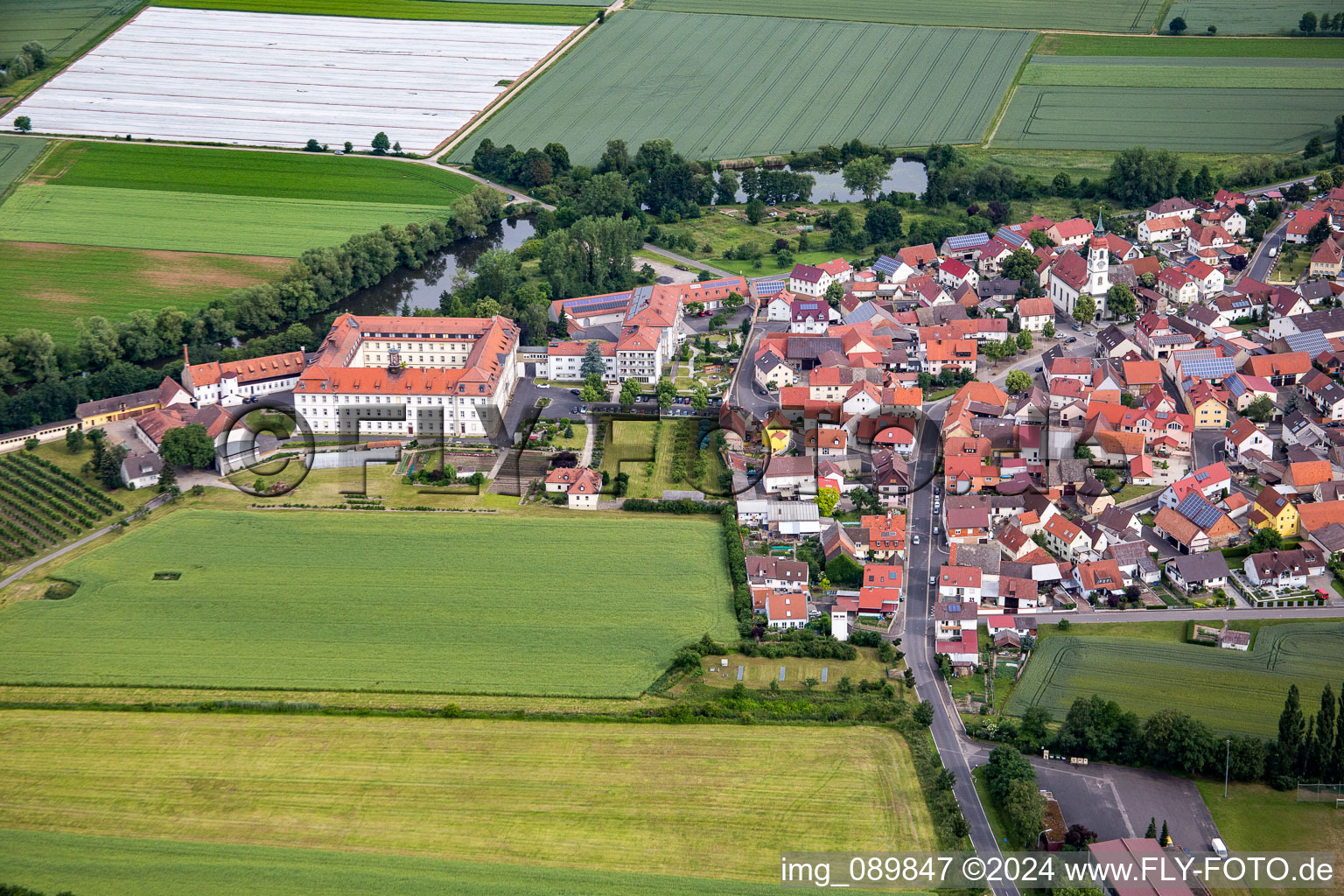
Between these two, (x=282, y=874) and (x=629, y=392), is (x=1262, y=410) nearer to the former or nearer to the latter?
(x=629, y=392)

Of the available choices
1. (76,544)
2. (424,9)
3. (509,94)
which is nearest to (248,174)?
(509,94)

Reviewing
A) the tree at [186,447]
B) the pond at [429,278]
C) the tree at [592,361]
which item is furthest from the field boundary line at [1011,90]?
the tree at [186,447]

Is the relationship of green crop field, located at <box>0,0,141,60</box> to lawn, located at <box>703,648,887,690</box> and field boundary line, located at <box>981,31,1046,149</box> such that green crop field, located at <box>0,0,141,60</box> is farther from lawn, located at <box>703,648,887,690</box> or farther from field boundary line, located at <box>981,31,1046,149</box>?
lawn, located at <box>703,648,887,690</box>

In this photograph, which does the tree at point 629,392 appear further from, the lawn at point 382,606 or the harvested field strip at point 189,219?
the harvested field strip at point 189,219

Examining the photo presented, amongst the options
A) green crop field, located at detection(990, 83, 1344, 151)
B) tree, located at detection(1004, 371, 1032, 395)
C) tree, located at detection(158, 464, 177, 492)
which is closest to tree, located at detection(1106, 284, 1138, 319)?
tree, located at detection(1004, 371, 1032, 395)

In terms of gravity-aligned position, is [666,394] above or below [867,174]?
below

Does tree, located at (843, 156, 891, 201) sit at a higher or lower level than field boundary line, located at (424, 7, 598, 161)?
lower
